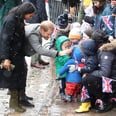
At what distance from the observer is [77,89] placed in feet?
27.3

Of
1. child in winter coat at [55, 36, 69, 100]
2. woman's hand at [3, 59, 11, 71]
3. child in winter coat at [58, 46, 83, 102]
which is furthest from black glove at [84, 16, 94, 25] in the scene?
woman's hand at [3, 59, 11, 71]

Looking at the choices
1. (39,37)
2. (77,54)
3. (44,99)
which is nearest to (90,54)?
(77,54)

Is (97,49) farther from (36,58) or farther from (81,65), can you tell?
(36,58)

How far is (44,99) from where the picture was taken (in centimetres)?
851

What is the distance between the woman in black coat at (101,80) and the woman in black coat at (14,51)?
992mm

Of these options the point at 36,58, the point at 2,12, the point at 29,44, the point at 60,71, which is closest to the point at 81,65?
the point at 60,71

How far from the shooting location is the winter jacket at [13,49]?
7.61 m

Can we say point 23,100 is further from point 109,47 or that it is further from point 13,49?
point 109,47

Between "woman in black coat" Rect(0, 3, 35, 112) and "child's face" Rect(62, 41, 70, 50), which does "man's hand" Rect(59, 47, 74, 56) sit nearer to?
"child's face" Rect(62, 41, 70, 50)

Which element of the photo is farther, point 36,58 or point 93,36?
point 36,58

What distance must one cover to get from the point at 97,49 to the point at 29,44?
1045 millimetres

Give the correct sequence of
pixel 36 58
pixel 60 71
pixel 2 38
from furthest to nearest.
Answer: pixel 36 58
pixel 60 71
pixel 2 38

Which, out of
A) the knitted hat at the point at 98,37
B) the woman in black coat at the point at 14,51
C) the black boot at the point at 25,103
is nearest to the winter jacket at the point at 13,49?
the woman in black coat at the point at 14,51

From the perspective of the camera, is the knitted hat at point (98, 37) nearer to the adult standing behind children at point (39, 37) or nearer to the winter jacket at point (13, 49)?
the adult standing behind children at point (39, 37)
